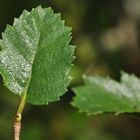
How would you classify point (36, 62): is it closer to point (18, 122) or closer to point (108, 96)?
point (18, 122)

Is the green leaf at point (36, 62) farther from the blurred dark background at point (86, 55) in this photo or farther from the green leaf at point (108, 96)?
the blurred dark background at point (86, 55)

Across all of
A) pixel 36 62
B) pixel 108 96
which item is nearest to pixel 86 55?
pixel 108 96

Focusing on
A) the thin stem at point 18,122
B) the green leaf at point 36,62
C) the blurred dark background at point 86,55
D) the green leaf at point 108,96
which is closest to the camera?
the thin stem at point 18,122

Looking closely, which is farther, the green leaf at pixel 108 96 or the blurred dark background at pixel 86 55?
the blurred dark background at pixel 86 55

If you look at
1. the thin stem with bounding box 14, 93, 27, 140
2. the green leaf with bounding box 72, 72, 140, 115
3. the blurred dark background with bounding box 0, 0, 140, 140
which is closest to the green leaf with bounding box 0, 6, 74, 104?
the thin stem with bounding box 14, 93, 27, 140

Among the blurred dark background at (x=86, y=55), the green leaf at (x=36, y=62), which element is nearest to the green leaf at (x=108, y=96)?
the green leaf at (x=36, y=62)
